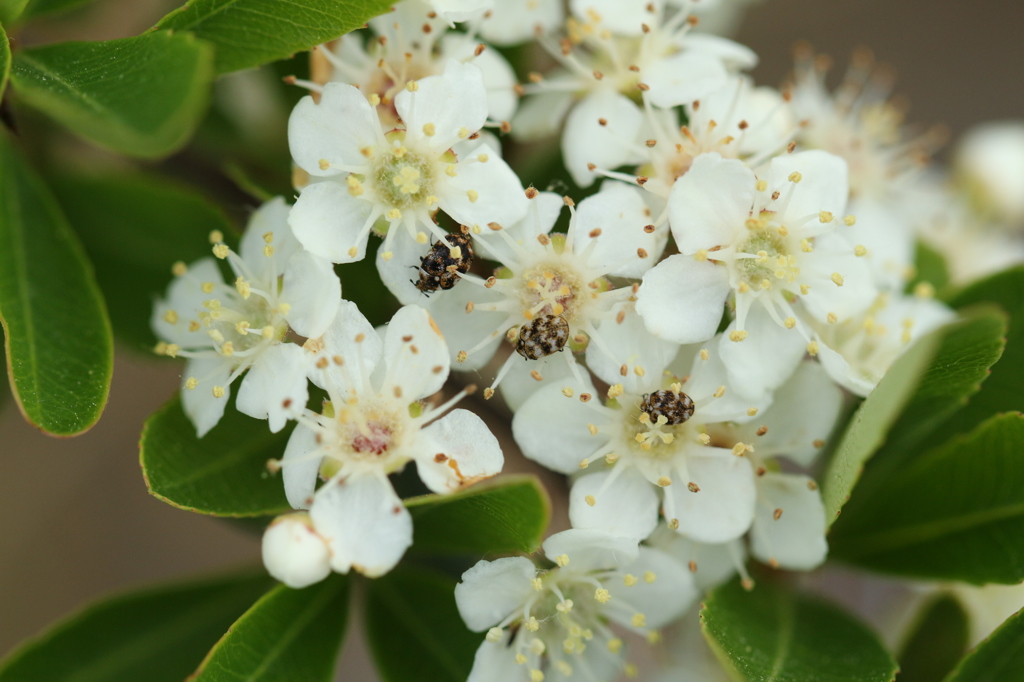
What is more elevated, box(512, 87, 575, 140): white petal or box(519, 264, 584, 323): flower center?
box(512, 87, 575, 140): white petal

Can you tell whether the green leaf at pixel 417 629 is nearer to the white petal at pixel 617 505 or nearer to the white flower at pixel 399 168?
the white petal at pixel 617 505

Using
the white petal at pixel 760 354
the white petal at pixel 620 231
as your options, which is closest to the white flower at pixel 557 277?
the white petal at pixel 620 231

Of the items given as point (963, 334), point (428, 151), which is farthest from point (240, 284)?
point (963, 334)

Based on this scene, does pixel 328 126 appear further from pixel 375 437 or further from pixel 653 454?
pixel 653 454

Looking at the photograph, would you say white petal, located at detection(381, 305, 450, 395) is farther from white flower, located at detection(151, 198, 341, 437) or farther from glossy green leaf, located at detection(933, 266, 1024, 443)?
glossy green leaf, located at detection(933, 266, 1024, 443)

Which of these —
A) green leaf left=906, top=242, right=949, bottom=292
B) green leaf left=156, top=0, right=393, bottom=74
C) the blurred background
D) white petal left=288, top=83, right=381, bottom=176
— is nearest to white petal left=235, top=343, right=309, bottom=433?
white petal left=288, top=83, right=381, bottom=176

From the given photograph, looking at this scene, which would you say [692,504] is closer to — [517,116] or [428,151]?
[428,151]
